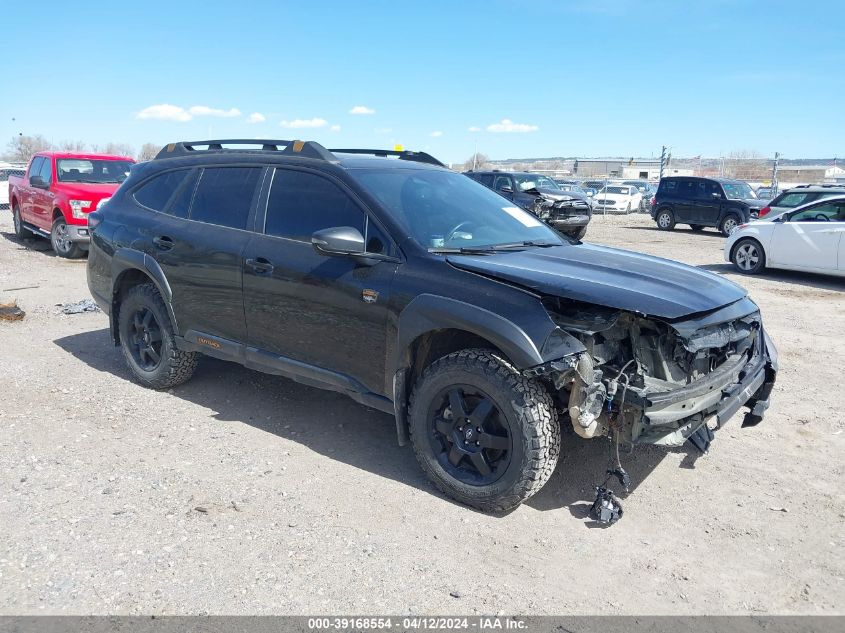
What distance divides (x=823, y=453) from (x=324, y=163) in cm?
→ 381

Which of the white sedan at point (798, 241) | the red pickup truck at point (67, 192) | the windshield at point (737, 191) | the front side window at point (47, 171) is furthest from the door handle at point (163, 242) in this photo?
the windshield at point (737, 191)

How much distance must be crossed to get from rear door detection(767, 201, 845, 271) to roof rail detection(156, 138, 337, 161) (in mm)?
9931

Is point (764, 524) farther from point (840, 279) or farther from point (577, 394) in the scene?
point (840, 279)

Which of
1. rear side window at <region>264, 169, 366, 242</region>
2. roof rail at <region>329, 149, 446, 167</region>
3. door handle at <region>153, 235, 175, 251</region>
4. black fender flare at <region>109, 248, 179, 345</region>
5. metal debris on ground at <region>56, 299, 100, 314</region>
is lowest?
metal debris on ground at <region>56, 299, 100, 314</region>

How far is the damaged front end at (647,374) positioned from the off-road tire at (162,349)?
308 centimetres

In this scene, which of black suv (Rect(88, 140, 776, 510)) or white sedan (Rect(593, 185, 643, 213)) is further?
white sedan (Rect(593, 185, 643, 213))

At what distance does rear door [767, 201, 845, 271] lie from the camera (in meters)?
11.3

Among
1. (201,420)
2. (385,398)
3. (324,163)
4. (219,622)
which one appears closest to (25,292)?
(201,420)

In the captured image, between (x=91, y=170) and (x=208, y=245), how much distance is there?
9.90 metres

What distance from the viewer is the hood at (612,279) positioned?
341cm

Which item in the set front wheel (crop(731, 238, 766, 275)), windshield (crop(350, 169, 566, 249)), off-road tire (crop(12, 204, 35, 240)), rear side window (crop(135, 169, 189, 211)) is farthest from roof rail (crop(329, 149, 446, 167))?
off-road tire (crop(12, 204, 35, 240))

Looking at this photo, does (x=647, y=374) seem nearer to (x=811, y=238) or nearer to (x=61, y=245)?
(x=811, y=238)

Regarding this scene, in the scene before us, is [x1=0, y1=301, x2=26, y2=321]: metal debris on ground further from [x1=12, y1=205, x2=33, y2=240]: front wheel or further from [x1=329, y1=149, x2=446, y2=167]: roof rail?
[x1=12, y1=205, x2=33, y2=240]: front wheel

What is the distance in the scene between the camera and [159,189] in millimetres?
5500
